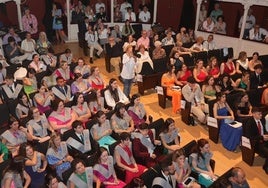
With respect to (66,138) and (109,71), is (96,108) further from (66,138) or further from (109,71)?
(109,71)

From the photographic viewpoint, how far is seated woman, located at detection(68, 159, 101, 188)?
464 cm

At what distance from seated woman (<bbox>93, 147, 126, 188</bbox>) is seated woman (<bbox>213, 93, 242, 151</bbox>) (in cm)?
271

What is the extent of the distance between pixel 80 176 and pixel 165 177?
1.21 metres

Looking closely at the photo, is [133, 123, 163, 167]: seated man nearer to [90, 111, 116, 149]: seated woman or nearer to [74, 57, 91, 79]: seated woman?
[90, 111, 116, 149]: seated woman

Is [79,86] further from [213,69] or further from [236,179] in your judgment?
[236,179]

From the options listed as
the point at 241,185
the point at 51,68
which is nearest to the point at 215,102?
the point at 241,185

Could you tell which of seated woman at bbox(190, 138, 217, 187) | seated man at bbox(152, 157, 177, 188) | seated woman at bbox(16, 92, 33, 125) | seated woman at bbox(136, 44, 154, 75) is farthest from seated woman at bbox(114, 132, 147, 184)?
seated woman at bbox(136, 44, 154, 75)

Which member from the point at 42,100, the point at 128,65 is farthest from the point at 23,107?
the point at 128,65

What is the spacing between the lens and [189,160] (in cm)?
539

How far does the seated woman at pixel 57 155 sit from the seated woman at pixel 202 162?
1963mm

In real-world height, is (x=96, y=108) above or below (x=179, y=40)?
below

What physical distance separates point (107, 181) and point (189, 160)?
4.45 ft

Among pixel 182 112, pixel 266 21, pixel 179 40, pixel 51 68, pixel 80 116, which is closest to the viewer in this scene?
pixel 80 116

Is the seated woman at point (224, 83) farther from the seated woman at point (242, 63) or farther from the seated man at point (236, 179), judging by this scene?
the seated man at point (236, 179)
